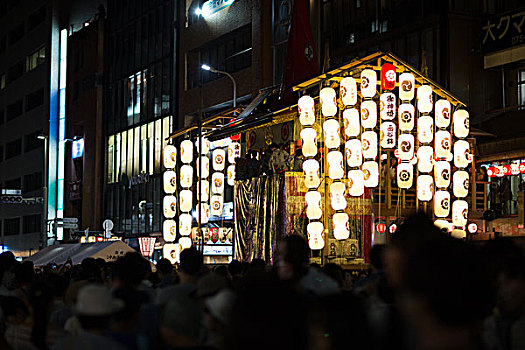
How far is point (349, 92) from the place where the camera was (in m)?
21.5

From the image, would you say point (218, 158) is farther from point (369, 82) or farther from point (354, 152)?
point (369, 82)

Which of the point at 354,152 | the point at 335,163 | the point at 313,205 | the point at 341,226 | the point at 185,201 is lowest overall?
the point at 341,226

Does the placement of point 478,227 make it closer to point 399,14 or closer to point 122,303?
point 399,14

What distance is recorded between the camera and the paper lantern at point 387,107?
71.4ft

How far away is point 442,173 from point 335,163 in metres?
3.17

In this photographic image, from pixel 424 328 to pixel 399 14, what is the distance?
1050 inches

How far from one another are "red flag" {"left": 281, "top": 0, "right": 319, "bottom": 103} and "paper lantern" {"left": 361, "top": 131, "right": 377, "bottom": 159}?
4735 millimetres

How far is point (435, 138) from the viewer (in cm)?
2195

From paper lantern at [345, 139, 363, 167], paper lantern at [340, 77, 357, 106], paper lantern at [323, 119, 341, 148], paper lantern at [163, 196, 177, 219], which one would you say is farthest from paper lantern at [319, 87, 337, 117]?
paper lantern at [163, 196, 177, 219]

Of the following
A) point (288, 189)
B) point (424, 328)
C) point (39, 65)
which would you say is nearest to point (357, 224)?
point (288, 189)

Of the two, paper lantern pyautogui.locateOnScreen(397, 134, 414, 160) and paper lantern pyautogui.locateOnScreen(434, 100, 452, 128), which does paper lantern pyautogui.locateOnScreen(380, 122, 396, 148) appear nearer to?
paper lantern pyautogui.locateOnScreen(397, 134, 414, 160)

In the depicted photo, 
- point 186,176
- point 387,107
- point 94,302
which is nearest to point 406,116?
point 387,107

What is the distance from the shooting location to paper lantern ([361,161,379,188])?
Result: 21.5m

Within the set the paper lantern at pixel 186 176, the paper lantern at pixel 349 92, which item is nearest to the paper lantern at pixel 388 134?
the paper lantern at pixel 349 92
